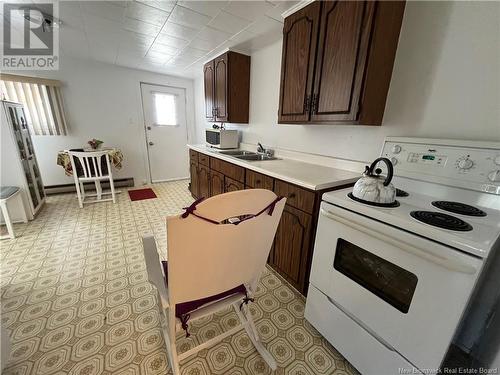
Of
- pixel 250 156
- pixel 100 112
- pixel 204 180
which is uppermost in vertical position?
pixel 100 112

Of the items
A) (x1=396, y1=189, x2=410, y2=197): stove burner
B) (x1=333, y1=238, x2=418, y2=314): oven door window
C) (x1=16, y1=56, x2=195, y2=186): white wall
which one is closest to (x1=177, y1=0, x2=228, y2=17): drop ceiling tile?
(x1=396, y1=189, x2=410, y2=197): stove burner

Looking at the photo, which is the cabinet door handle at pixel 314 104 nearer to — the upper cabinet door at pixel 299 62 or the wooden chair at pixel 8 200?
the upper cabinet door at pixel 299 62

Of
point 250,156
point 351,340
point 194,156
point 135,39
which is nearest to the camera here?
point 351,340

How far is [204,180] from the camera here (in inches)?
116

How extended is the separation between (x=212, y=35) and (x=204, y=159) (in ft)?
4.75

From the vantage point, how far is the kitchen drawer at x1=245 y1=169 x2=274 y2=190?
1641 mm

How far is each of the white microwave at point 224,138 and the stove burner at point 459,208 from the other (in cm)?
241

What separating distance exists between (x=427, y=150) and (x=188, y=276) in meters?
1.46

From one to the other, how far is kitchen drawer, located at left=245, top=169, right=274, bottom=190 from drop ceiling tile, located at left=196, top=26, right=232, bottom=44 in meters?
1.51

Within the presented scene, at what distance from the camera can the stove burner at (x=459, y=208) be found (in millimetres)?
913

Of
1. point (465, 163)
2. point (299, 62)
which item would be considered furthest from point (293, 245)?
point (299, 62)

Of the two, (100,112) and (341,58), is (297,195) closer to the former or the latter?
(341,58)

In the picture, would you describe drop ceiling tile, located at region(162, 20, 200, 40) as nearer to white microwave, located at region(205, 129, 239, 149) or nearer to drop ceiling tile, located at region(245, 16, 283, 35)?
drop ceiling tile, located at region(245, 16, 283, 35)

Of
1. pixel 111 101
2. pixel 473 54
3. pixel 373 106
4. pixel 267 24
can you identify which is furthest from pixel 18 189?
pixel 473 54
